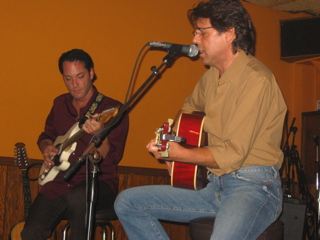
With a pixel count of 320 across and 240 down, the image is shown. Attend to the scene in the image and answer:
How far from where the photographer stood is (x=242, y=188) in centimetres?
219

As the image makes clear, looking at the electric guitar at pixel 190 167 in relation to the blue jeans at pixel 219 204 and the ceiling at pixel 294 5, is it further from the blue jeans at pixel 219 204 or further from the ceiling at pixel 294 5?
the ceiling at pixel 294 5

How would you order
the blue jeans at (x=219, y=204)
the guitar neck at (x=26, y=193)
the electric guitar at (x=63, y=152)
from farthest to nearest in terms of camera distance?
1. the guitar neck at (x=26, y=193)
2. the electric guitar at (x=63, y=152)
3. the blue jeans at (x=219, y=204)

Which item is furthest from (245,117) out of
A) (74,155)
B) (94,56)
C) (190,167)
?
(94,56)

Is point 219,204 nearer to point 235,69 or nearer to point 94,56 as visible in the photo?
point 235,69

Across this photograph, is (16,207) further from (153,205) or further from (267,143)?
(267,143)

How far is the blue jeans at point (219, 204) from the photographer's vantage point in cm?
204

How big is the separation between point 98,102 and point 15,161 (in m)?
0.91

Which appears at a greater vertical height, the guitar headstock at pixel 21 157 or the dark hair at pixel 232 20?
the dark hair at pixel 232 20

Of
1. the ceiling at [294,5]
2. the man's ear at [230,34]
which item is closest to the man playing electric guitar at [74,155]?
the man's ear at [230,34]

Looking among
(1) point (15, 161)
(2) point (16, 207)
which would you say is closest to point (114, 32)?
(1) point (15, 161)

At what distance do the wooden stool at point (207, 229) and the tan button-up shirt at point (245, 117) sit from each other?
0.99 feet

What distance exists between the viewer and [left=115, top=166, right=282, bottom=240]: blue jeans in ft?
6.68

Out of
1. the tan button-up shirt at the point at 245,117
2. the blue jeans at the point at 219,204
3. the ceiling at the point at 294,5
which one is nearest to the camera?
the blue jeans at the point at 219,204

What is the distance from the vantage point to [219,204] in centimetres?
236
